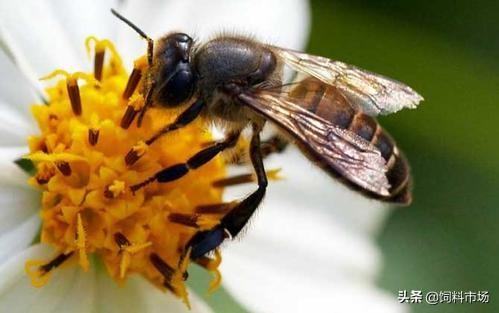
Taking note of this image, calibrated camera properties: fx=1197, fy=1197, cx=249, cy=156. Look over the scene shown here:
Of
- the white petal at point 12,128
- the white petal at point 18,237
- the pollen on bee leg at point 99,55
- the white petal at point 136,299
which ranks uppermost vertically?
the pollen on bee leg at point 99,55

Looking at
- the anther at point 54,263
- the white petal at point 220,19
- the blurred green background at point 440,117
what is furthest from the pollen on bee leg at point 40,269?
the blurred green background at point 440,117

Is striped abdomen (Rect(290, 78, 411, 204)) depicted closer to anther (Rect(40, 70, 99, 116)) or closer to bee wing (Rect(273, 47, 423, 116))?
bee wing (Rect(273, 47, 423, 116))

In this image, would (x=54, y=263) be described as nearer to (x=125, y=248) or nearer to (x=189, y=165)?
(x=125, y=248)

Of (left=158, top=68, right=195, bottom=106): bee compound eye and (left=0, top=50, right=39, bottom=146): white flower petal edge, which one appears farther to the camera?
(left=0, top=50, right=39, bottom=146): white flower petal edge

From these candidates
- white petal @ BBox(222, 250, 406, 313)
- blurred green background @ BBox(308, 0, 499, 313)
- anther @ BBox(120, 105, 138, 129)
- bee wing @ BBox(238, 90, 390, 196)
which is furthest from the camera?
blurred green background @ BBox(308, 0, 499, 313)

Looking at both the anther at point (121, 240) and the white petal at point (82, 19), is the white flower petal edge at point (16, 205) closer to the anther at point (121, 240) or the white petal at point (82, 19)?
the anther at point (121, 240)
